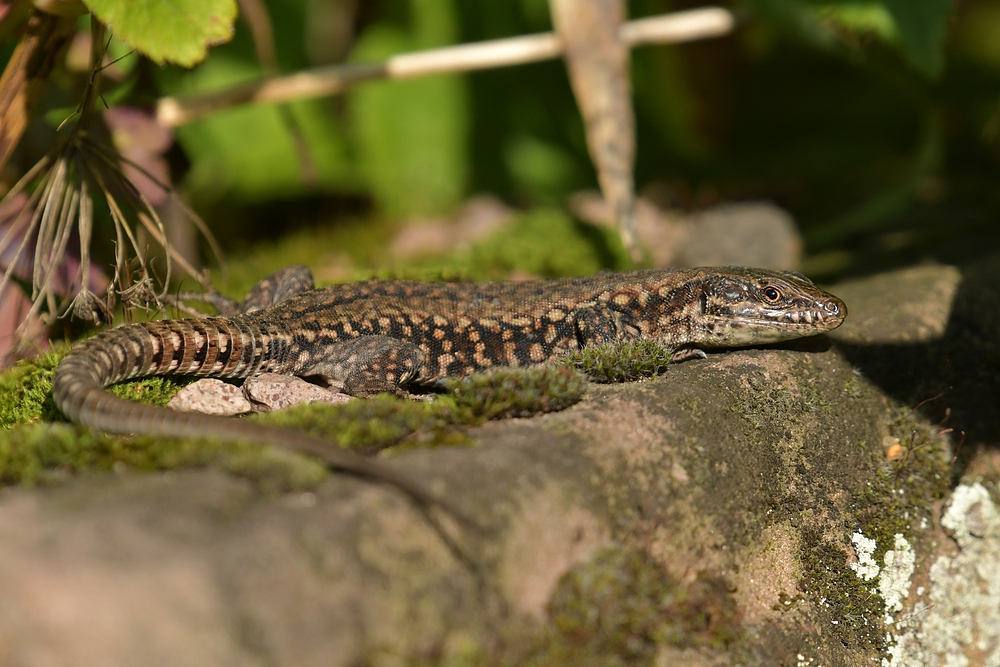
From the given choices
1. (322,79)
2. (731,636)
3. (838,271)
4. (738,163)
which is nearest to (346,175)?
(322,79)

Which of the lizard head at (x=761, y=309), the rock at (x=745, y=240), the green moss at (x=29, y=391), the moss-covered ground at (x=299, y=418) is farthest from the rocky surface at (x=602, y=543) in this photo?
the rock at (x=745, y=240)

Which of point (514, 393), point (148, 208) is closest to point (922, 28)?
point (514, 393)

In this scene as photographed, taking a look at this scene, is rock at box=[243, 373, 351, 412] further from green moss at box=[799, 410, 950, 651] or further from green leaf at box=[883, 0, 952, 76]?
green leaf at box=[883, 0, 952, 76]

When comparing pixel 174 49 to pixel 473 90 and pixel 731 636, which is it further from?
pixel 473 90

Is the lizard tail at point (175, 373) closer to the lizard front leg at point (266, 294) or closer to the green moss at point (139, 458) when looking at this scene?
the green moss at point (139, 458)

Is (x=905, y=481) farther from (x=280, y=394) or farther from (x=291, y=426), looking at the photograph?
(x=280, y=394)

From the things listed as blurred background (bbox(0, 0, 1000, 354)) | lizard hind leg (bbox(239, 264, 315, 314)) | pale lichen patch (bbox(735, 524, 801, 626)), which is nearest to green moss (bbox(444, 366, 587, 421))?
pale lichen patch (bbox(735, 524, 801, 626))
